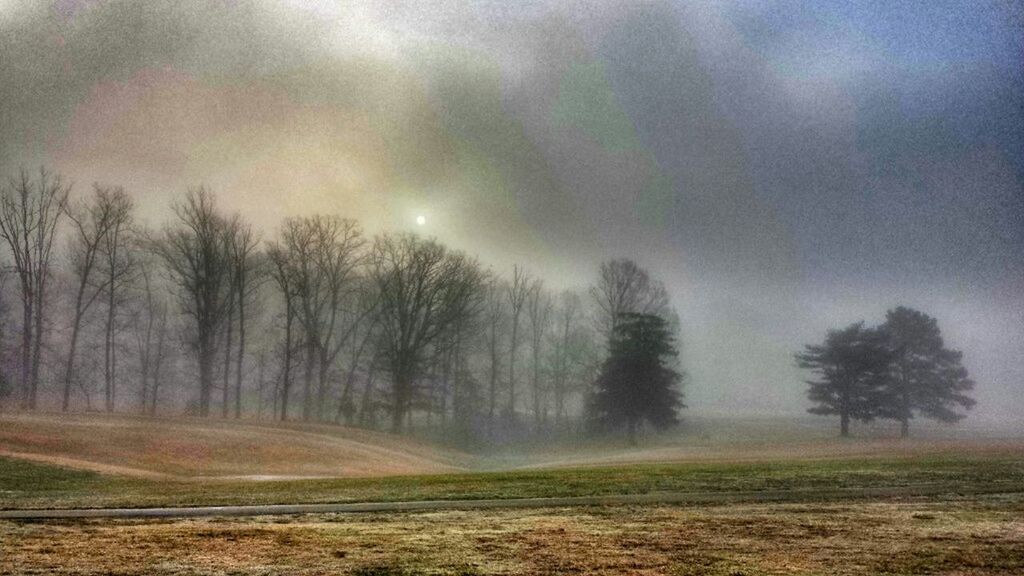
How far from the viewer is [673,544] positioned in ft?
42.7

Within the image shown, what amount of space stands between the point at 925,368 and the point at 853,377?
1091cm

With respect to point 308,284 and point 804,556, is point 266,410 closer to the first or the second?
point 308,284

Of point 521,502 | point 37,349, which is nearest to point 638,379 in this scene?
point 37,349

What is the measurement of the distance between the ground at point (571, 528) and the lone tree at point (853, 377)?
3295cm

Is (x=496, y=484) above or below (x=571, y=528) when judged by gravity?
below

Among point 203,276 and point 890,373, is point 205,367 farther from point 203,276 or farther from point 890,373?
point 890,373

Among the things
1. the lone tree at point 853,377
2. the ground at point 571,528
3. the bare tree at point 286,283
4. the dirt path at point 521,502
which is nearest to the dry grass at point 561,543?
the ground at point 571,528

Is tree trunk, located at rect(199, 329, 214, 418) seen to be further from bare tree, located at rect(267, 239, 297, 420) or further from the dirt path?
the dirt path

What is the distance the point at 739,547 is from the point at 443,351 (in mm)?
63722

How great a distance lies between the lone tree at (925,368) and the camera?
2586 inches

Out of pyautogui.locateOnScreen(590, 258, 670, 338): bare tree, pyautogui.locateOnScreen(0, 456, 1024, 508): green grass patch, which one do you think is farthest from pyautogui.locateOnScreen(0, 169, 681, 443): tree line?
pyautogui.locateOnScreen(0, 456, 1024, 508): green grass patch

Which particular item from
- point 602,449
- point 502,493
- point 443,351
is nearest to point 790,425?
point 602,449

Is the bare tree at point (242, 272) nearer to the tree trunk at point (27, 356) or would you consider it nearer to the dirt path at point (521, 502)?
the tree trunk at point (27, 356)

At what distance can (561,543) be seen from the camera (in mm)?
13219
